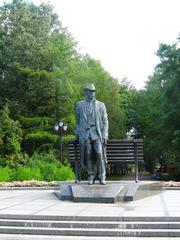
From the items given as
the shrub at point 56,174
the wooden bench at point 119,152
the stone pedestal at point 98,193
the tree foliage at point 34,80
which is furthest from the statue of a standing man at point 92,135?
the tree foliage at point 34,80

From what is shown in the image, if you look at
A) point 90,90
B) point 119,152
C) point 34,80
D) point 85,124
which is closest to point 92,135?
point 85,124

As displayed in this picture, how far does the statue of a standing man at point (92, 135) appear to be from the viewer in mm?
12883

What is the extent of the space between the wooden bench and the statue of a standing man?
0.94m

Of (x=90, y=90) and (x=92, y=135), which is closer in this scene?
(x=92, y=135)

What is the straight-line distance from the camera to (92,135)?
1288cm

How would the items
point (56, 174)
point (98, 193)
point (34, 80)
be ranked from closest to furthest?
point (98, 193) < point (56, 174) < point (34, 80)

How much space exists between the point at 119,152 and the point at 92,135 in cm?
160

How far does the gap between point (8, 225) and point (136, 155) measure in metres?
6.08

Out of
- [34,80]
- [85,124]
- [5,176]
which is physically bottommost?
[5,176]

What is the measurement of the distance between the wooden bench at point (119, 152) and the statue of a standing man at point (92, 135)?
94cm

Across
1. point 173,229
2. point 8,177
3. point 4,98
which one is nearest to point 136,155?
point 173,229

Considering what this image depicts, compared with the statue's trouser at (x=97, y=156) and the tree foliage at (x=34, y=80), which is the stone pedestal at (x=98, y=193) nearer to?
the statue's trouser at (x=97, y=156)

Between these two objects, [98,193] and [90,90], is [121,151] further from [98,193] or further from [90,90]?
[98,193]

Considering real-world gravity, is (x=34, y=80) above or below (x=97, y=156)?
above
